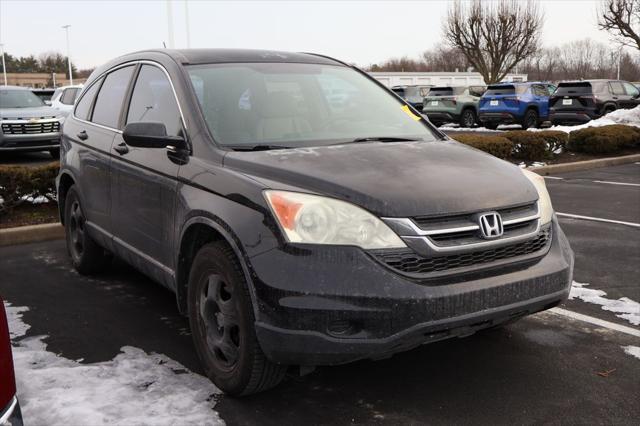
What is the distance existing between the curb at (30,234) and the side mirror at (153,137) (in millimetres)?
3929

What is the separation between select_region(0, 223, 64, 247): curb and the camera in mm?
6711

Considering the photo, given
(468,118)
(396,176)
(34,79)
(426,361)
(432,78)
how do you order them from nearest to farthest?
1. (396,176)
2. (426,361)
3. (468,118)
4. (432,78)
5. (34,79)

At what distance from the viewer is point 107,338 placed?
13.1 ft

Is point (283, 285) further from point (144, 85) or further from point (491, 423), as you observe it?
point (144, 85)

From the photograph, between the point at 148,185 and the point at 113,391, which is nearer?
the point at 113,391

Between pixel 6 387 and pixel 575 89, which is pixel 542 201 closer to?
pixel 6 387

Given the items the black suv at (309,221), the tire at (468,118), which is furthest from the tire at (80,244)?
the tire at (468,118)

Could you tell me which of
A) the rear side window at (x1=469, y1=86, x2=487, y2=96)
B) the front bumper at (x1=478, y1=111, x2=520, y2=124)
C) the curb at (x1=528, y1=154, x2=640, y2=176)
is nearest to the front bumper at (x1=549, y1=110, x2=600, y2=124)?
the front bumper at (x1=478, y1=111, x2=520, y2=124)

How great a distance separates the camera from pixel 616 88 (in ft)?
74.0

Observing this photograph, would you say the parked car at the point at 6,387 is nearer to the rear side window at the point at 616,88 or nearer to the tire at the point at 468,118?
the rear side window at the point at 616,88

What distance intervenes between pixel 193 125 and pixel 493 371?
2.11 metres

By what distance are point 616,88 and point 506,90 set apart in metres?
3.96

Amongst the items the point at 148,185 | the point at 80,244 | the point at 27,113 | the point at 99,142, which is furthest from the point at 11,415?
the point at 27,113

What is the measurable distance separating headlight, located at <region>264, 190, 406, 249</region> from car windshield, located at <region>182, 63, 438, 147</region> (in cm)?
75
